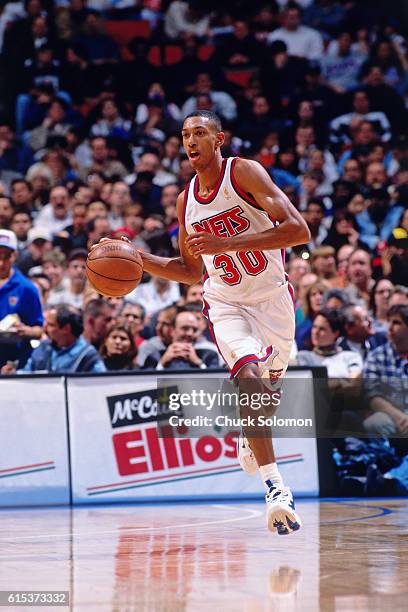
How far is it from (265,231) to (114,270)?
933 mm

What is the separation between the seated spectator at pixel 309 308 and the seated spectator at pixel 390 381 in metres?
1.04

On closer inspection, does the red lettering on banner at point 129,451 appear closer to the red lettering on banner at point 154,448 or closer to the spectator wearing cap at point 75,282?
the red lettering on banner at point 154,448

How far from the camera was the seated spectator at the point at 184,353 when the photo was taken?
9180 mm

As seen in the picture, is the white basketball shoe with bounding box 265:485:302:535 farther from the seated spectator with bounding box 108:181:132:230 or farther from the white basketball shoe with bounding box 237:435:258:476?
the seated spectator with bounding box 108:181:132:230

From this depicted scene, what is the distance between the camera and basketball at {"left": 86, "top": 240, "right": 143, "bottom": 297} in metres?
6.33

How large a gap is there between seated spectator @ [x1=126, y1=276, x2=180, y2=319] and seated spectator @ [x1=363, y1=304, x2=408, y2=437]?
10.4 ft

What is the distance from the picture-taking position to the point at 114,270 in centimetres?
632

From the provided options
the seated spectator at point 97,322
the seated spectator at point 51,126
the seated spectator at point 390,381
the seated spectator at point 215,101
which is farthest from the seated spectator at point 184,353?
the seated spectator at point 215,101

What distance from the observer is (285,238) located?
6.04 m

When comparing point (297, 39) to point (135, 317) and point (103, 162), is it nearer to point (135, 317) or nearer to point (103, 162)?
point (103, 162)

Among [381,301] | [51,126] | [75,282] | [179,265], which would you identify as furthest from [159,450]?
[51,126]

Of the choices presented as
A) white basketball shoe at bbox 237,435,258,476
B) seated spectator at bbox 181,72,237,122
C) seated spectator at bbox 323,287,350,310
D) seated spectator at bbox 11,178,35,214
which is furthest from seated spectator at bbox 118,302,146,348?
seated spectator at bbox 181,72,237,122

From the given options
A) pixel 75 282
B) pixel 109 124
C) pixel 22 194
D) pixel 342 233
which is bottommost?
pixel 75 282

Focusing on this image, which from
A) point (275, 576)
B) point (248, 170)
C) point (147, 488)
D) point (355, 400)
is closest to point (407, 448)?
point (355, 400)
